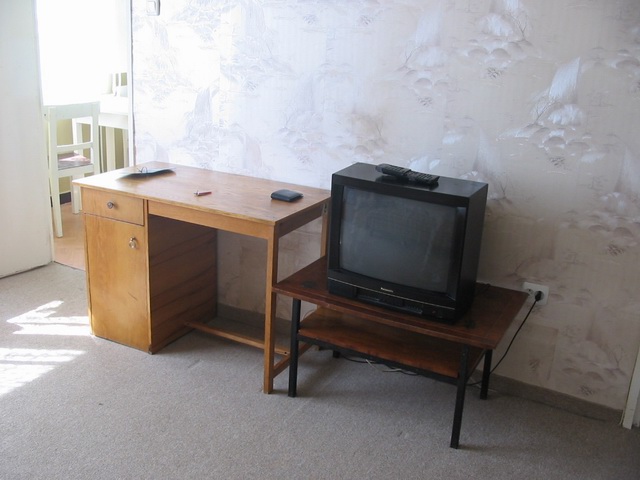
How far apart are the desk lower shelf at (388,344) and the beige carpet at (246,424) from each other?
0.28 metres

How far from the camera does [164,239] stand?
2867 millimetres

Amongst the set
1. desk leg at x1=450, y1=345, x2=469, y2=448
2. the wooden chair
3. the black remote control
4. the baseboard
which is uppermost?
the black remote control

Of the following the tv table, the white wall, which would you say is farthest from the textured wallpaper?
the white wall

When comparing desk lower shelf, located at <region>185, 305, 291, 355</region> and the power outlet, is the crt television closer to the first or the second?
the power outlet

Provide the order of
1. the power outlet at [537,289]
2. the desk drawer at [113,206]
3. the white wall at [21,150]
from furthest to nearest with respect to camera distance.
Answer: the white wall at [21,150], the desk drawer at [113,206], the power outlet at [537,289]

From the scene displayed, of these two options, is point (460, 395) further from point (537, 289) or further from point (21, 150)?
point (21, 150)

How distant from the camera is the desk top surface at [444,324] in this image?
2.23m

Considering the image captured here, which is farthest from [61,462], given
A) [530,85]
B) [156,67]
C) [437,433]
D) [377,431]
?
[530,85]

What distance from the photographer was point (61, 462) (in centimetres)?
217

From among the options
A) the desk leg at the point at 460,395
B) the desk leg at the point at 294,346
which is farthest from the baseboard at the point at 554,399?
the desk leg at the point at 294,346

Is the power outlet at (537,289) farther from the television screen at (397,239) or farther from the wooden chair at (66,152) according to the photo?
the wooden chair at (66,152)

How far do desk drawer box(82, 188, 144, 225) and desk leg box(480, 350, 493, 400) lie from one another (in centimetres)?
153

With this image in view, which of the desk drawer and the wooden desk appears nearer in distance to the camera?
the wooden desk

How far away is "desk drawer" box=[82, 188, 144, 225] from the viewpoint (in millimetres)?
2732
